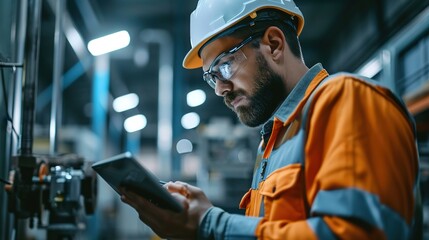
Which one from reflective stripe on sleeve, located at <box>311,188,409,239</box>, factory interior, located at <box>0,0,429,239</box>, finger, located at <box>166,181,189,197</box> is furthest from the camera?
factory interior, located at <box>0,0,429,239</box>

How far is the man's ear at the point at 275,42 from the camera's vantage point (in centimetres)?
151

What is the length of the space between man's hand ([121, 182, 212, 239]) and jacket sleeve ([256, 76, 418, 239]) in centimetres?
17

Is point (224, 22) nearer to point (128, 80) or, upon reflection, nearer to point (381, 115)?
point (381, 115)

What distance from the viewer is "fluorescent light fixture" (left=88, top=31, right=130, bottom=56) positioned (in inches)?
226

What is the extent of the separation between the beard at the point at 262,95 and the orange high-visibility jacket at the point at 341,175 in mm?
238

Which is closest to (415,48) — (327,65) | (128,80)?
(327,65)

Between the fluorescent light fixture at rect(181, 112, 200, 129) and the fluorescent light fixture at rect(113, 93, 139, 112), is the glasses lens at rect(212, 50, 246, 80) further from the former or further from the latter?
the fluorescent light fixture at rect(181, 112, 200, 129)

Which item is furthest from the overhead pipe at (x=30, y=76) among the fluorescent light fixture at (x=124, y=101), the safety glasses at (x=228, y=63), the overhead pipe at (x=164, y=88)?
the fluorescent light fixture at (x=124, y=101)

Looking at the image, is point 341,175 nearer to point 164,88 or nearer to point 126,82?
point 164,88

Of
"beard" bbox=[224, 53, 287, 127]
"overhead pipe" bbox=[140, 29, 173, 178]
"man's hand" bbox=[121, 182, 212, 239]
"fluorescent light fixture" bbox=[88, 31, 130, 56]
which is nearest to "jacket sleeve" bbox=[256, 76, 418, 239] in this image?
"man's hand" bbox=[121, 182, 212, 239]

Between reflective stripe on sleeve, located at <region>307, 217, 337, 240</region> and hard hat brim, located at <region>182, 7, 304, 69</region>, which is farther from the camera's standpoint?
hard hat brim, located at <region>182, 7, 304, 69</region>

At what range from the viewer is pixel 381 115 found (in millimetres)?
1093

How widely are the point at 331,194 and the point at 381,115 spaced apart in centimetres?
22

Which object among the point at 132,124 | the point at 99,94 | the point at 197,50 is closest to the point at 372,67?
the point at 99,94
